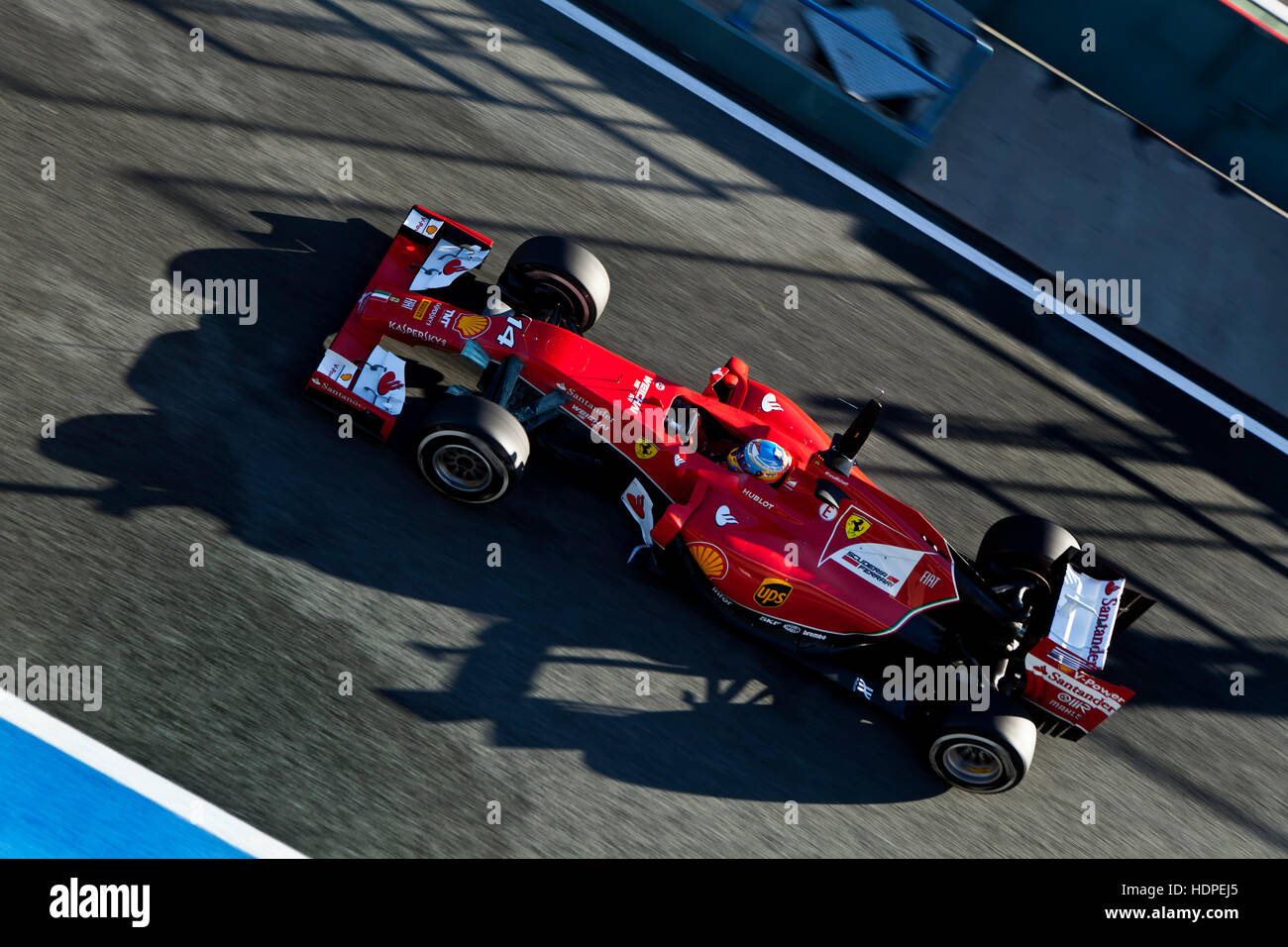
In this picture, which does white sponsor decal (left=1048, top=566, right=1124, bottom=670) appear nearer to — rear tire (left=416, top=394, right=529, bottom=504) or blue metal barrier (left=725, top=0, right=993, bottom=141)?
rear tire (left=416, top=394, right=529, bottom=504)

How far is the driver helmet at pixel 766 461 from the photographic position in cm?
650

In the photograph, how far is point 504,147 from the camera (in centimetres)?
866

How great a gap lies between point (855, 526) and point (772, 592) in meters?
0.71

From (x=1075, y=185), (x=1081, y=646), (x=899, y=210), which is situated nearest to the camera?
(x=1081, y=646)

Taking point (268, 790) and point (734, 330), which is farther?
point (734, 330)

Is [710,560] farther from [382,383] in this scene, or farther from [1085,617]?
[382,383]

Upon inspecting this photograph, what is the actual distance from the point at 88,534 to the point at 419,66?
4.93 m

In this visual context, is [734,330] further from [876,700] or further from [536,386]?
[876,700]

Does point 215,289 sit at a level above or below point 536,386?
above

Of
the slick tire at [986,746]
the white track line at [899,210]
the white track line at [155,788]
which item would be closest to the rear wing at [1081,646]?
the slick tire at [986,746]

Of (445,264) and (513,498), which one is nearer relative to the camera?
(513,498)

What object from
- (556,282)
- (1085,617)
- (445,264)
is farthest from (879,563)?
(445,264)

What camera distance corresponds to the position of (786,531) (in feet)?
21.8

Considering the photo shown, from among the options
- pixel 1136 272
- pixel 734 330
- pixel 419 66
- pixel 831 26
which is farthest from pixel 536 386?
pixel 1136 272
